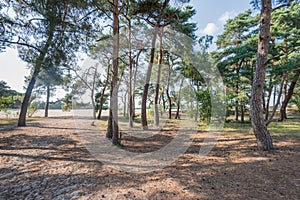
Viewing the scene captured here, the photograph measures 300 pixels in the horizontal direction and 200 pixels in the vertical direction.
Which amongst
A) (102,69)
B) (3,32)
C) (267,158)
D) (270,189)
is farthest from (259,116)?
(102,69)

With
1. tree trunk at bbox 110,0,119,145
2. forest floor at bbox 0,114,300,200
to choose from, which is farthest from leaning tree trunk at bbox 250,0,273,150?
tree trunk at bbox 110,0,119,145

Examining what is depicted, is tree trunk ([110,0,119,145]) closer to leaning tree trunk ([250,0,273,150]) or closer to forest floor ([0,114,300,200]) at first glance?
forest floor ([0,114,300,200])

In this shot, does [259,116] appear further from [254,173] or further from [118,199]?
[118,199]

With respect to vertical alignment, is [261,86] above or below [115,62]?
below

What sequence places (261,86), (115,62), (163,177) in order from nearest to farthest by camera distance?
(163,177)
(261,86)
(115,62)

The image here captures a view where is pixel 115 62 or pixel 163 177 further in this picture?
pixel 115 62

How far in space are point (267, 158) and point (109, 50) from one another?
9961mm

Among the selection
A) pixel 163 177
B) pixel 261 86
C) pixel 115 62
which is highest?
pixel 115 62

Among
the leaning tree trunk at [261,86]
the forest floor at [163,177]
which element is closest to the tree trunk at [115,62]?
the forest floor at [163,177]

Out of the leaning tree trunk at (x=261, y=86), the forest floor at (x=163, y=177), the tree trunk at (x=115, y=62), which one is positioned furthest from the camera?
the tree trunk at (x=115, y=62)

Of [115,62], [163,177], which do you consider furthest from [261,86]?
[115,62]

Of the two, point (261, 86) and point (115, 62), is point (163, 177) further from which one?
point (115, 62)

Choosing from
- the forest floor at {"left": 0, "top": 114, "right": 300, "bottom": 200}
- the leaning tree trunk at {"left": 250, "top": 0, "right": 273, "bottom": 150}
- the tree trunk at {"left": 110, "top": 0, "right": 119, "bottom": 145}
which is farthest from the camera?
the tree trunk at {"left": 110, "top": 0, "right": 119, "bottom": 145}

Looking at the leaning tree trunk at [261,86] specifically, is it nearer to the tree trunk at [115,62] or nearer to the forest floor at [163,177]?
the forest floor at [163,177]
